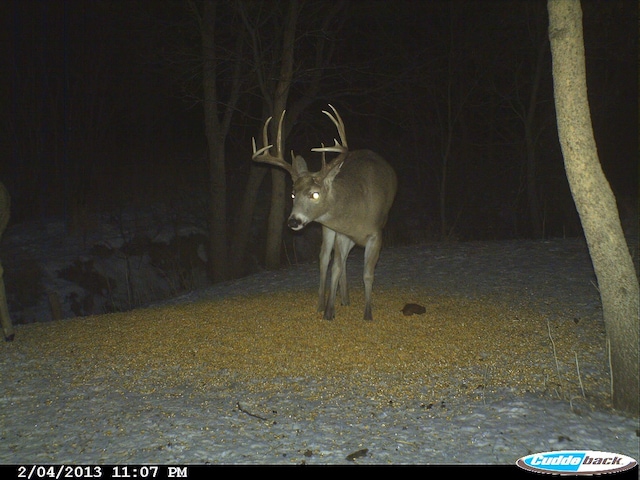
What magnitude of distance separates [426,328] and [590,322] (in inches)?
73.2

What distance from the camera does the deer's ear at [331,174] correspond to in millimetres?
8188

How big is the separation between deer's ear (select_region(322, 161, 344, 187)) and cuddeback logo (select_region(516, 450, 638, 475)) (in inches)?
187

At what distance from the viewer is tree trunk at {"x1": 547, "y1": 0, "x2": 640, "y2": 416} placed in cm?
489

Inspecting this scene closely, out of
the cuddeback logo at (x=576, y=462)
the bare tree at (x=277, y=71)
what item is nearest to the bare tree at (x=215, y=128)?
the bare tree at (x=277, y=71)

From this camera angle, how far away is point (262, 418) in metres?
4.85

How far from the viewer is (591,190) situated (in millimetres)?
4945

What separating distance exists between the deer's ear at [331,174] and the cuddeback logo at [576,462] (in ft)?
15.6

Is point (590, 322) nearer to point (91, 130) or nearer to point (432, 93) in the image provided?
point (432, 93)

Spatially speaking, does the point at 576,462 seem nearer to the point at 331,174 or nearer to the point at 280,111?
the point at 331,174

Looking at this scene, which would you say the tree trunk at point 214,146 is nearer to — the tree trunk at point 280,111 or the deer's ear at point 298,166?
the tree trunk at point 280,111

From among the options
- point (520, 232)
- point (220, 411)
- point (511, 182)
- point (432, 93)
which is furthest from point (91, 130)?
point (220, 411)

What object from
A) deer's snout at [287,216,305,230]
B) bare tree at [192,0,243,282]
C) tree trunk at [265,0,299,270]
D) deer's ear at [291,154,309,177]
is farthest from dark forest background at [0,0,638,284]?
deer's snout at [287,216,305,230]

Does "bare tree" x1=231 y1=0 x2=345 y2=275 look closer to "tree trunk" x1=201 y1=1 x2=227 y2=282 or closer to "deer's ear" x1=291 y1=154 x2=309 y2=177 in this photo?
"tree trunk" x1=201 y1=1 x2=227 y2=282

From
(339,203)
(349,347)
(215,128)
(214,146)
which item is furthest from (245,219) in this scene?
(349,347)
